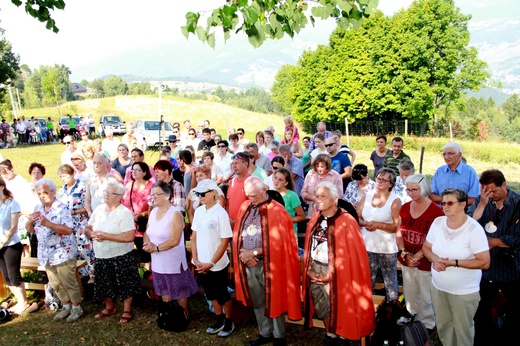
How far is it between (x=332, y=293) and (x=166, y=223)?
212 centimetres

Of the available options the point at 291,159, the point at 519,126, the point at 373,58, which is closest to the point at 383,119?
the point at 373,58

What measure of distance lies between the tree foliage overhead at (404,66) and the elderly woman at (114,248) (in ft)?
105

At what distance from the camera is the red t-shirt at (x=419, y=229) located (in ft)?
14.8

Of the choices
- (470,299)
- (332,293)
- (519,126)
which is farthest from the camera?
(519,126)

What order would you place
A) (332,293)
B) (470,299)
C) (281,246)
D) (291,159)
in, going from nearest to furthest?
(470,299)
(332,293)
(281,246)
(291,159)

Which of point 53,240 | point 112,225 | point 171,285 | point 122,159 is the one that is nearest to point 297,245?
point 171,285

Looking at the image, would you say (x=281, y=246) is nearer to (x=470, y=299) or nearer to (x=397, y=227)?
(x=397, y=227)

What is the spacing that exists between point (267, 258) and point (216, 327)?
1353 millimetres

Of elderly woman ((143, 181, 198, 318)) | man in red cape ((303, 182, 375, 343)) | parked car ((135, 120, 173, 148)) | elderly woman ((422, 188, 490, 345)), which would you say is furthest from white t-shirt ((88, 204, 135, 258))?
parked car ((135, 120, 173, 148))

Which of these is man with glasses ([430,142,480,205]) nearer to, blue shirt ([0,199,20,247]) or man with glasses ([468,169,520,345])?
man with glasses ([468,169,520,345])

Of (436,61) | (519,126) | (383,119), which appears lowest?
(519,126)

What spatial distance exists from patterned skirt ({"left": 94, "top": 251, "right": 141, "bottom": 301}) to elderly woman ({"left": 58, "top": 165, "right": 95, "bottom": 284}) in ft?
3.20

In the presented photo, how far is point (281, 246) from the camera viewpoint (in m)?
4.52

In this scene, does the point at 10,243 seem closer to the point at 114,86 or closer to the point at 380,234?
the point at 380,234
